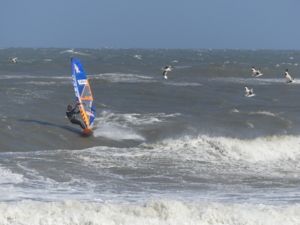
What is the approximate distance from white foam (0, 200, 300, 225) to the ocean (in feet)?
0.05

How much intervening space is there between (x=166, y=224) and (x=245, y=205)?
1.92 m

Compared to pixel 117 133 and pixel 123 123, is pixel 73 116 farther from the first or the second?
pixel 123 123

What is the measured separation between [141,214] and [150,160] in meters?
6.58

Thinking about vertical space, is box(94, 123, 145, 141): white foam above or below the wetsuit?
below

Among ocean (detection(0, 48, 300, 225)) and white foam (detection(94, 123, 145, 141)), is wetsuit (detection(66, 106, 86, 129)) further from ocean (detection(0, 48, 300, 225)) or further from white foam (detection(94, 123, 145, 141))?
white foam (detection(94, 123, 145, 141))

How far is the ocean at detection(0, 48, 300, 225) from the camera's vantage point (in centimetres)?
1089

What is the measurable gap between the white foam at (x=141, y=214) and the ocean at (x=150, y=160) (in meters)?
0.02

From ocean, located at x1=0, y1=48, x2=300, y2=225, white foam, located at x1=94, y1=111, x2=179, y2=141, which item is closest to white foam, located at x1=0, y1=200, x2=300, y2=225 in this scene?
ocean, located at x1=0, y1=48, x2=300, y2=225

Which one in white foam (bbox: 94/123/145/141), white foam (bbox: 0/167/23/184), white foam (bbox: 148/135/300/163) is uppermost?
white foam (bbox: 0/167/23/184)

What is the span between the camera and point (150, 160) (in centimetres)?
1731

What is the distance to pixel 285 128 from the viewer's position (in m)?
24.5

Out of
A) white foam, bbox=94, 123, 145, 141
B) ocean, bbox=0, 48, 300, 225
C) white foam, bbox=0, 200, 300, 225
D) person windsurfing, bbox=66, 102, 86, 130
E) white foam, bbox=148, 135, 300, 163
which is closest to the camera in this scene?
white foam, bbox=0, 200, 300, 225

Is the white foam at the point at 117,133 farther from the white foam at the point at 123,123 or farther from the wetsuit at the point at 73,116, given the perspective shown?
the wetsuit at the point at 73,116

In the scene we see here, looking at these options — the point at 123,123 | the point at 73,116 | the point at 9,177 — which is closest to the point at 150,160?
the point at 9,177
